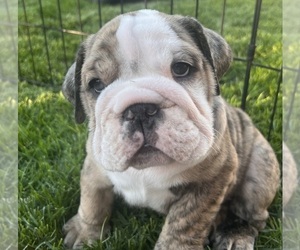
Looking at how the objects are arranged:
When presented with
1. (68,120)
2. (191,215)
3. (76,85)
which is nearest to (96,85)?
(76,85)

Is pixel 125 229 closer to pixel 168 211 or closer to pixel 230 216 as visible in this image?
pixel 168 211

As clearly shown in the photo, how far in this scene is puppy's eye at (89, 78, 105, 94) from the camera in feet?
5.45

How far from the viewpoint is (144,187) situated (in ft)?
6.11

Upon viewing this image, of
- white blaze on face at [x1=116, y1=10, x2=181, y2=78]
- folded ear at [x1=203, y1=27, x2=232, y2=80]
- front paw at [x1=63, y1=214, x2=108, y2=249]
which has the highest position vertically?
white blaze on face at [x1=116, y1=10, x2=181, y2=78]

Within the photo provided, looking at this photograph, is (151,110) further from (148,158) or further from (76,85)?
(76,85)

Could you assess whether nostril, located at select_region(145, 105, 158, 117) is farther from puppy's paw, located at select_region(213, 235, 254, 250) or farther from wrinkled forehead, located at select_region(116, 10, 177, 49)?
puppy's paw, located at select_region(213, 235, 254, 250)

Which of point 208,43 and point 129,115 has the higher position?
point 208,43

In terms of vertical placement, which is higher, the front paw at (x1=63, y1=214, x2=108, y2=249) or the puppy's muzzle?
the puppy's muzzle

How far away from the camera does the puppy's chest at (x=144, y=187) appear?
1.82 metres

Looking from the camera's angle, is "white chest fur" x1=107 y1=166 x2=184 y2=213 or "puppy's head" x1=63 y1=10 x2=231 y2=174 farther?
"white chest fur" x1=107 y1=166 x2=184 y2=213

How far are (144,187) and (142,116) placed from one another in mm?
430

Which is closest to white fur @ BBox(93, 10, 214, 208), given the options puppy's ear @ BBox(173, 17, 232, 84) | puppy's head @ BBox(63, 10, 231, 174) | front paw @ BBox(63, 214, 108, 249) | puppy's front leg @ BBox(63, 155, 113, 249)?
puppy's head @ BBox(63, 10, 231, 174)

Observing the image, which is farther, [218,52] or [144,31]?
[218,52]

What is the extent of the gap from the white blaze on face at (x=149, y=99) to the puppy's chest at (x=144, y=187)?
0.21 metres
